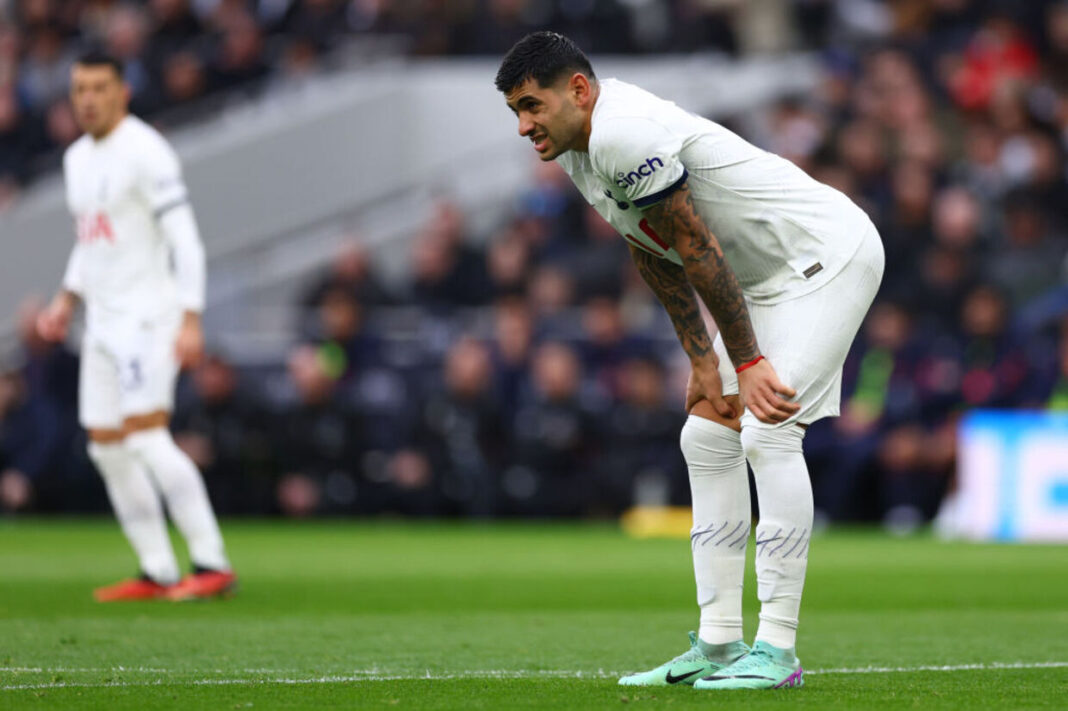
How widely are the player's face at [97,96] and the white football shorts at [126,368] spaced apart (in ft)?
3.27

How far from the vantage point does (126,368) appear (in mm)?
8648

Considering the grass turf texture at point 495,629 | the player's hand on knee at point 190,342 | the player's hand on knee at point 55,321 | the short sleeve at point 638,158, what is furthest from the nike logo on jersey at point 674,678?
the player's hand on knee at point 55,321

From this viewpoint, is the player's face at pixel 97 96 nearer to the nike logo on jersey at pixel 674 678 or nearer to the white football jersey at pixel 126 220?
the white football jersey at pixel 126 220

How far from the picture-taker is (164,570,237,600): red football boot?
8.62m

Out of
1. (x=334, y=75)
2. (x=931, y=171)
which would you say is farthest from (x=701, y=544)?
(x=334, y=75)

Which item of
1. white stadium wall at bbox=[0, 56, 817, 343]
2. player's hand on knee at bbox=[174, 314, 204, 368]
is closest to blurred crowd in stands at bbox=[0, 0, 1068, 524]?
white stadium wall at bbox=[0, 56, 817, 343]

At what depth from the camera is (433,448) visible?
1622 centimetres

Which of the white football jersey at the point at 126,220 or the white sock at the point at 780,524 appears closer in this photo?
the white sock at the point at 780,524

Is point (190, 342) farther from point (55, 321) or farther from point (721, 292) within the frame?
point (721, 292)

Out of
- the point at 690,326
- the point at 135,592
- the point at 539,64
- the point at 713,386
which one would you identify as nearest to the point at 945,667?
the point at 713,386

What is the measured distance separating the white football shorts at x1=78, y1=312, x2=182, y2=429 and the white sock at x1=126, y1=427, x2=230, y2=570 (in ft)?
0.49

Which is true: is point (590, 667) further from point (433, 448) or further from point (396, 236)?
point (396, 236)

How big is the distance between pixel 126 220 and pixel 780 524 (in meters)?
4.68

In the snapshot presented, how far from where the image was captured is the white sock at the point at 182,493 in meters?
8.71
